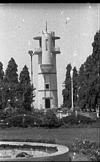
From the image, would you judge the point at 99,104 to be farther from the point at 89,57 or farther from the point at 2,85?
the point at 2,85

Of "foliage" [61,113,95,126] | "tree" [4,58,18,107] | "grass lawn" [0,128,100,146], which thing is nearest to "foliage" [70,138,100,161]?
"grass lawn" [0,128,100,146]

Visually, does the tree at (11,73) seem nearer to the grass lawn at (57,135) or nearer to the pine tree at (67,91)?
the pine tree at (67,91)

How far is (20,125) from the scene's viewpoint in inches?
790

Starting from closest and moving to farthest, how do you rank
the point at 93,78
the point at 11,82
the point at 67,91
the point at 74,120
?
the point at 74,120 → the point at 93,78 → the point at 11,82 → the point at 67,91

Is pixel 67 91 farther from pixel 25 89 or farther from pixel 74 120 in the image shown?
pixel 74 120

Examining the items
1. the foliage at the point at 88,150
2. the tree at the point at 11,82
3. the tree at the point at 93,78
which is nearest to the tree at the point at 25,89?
the tree at the point at 11,82

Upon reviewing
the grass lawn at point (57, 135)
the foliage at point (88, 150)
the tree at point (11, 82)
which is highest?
the tree at point (11, 82)

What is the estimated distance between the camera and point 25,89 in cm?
3381

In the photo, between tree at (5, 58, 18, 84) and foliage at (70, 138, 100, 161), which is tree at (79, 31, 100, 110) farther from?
foliage at (70, 138, 100, 161)

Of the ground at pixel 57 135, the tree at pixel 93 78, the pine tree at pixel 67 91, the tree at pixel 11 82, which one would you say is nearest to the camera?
the ground at pixel 57 135

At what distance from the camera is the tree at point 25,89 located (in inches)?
1321

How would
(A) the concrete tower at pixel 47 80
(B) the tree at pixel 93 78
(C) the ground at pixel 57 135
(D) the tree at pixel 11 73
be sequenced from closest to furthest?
(C) the ground at pixel 57 135 → (B) the tree at pixel 93 78 → (D) the tree at pixel 11 73 → (A) the concrete tower at pixel 47 80

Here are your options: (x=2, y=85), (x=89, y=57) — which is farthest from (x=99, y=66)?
(x=2, y=85)

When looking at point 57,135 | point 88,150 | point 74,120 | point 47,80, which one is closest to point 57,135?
point 57,135
